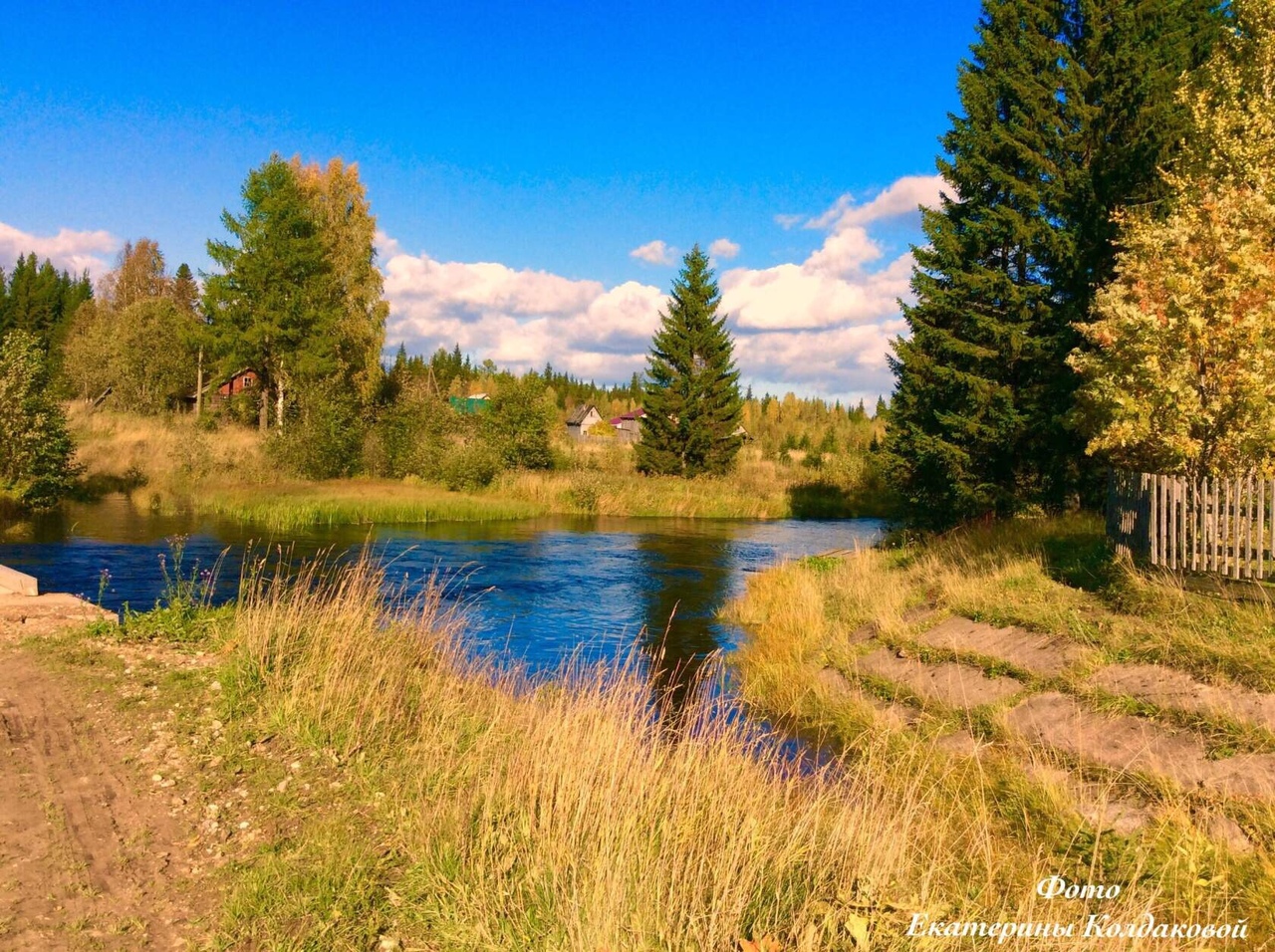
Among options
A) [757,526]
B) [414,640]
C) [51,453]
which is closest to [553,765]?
[414,640]

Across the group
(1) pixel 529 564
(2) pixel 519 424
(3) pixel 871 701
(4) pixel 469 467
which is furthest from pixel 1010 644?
(2) pixel 519 424

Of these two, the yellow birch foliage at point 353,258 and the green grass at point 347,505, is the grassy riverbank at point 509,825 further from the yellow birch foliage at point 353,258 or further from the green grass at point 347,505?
the yellow birch foliage at point 353,258

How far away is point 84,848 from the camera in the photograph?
5.16 meters

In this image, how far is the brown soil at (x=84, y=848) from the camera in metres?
4.45

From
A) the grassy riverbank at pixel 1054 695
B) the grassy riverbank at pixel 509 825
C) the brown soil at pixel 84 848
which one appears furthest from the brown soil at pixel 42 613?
the grassy riverbank at pixel 1054 695

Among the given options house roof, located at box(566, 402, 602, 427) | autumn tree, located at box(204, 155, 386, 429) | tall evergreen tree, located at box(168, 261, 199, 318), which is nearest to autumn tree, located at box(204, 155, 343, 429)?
autumn tree, located at box(204, 155, 386, 429)

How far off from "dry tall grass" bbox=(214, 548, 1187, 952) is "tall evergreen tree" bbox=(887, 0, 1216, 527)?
563 inches

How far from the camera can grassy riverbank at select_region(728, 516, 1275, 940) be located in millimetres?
6207

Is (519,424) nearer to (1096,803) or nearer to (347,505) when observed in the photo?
(347,505)

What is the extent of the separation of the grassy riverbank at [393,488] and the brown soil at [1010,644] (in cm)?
2264

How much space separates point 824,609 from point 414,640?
27.7ft

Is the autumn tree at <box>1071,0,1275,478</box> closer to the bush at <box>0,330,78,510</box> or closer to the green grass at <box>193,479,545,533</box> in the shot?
the green grass at <box>193,479,545,533</box>

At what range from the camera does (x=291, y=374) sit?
46.7 meters

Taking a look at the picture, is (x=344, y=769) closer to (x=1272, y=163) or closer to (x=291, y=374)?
(x=1272, y=163)
